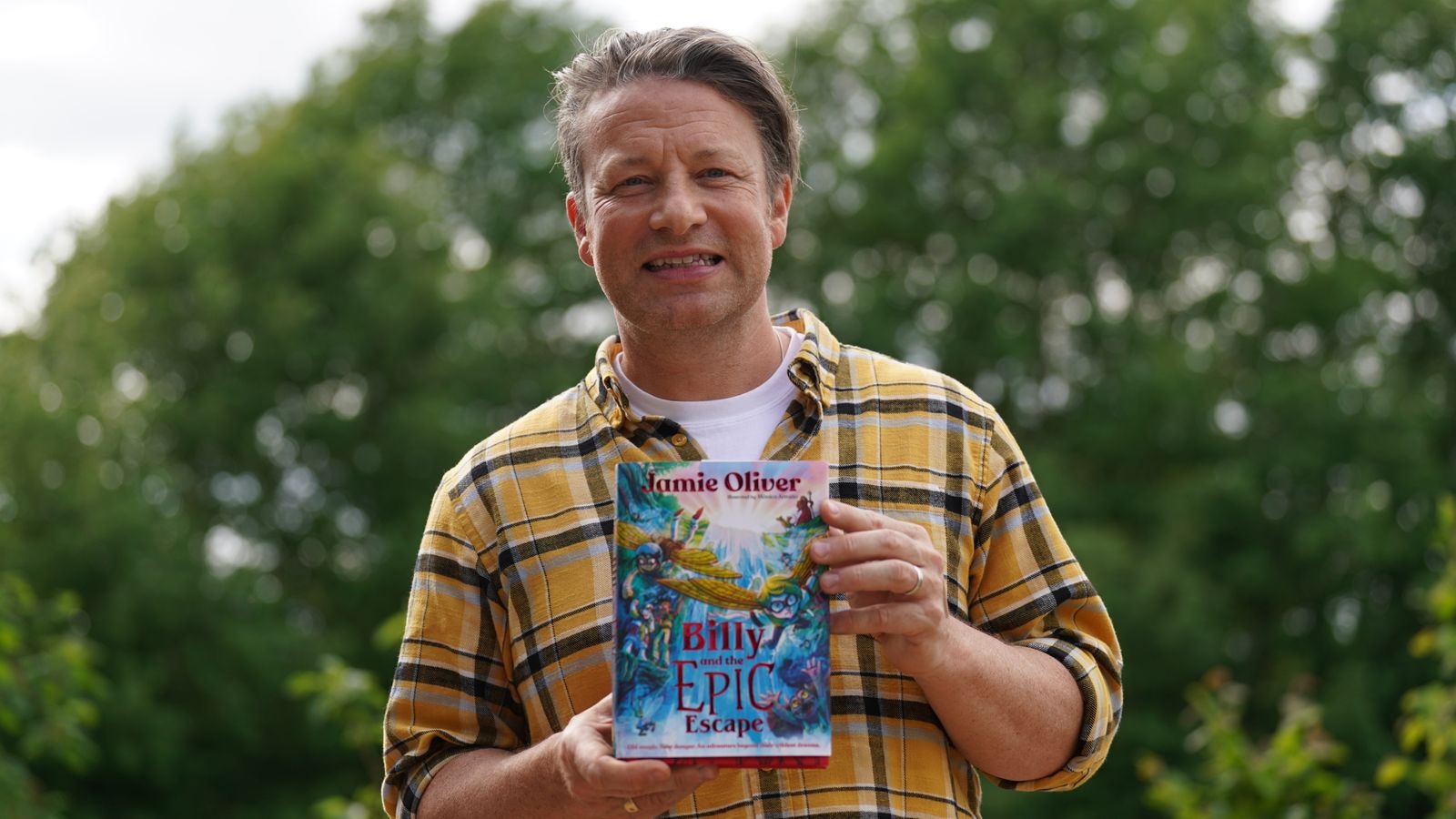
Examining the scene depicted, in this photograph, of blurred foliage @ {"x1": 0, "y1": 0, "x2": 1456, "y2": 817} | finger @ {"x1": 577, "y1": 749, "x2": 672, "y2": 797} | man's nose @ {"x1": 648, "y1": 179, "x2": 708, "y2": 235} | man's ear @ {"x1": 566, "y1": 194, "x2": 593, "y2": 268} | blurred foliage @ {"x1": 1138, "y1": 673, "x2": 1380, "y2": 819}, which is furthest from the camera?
blurred foliage @ {"x1": 0, "y1": 0, "x2": 1456, "y2": 817}

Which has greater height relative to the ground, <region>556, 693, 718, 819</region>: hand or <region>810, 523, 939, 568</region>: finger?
<region>810, 523, 939, 568</region>: finger

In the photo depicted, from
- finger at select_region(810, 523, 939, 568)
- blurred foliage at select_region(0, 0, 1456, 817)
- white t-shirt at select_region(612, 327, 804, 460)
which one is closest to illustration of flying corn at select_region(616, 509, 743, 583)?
finger at select_region(810, 523, 939, 568)

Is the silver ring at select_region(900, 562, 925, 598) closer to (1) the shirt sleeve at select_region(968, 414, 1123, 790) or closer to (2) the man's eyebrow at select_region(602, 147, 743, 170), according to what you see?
(1) the shirt sleeve at select_region(968, 414, 1123, 790)

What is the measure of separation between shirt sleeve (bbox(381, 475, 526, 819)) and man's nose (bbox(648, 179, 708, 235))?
1.93 ft

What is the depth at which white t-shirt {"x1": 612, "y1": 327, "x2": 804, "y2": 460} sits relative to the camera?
9.29 ft

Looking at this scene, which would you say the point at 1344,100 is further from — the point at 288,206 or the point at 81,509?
the point at 81,509

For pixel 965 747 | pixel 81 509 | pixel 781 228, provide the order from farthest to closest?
1. pixel 81 509
2. pixel 781 228
3. pixel 965 747

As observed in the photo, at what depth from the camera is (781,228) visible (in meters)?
2.96

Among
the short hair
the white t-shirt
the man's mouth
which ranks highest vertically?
the short hair

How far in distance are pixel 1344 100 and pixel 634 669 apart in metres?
22.9

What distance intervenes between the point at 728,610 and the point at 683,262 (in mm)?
583

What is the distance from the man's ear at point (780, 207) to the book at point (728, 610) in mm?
568

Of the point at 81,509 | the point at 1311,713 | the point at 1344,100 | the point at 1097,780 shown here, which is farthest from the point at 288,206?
the point at 1311,713

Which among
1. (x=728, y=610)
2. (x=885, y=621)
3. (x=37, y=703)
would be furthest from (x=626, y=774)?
(x=37, y=703)
